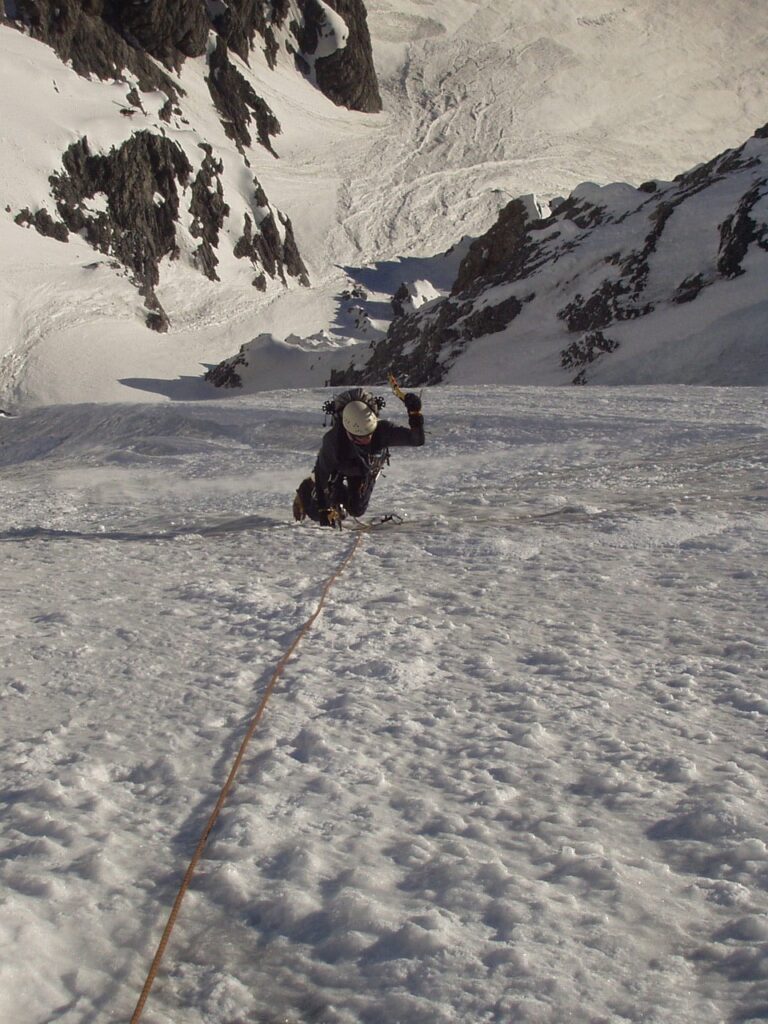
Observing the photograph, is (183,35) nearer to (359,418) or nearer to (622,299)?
(622,299)

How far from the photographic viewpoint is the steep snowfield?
3600cm

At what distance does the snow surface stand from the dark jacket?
730 mm

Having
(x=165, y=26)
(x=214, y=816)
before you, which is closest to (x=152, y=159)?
(x=165, y=26)

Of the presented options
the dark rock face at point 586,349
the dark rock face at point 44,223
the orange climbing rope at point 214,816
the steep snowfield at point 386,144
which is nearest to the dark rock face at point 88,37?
the steep snowfield at point 386,144

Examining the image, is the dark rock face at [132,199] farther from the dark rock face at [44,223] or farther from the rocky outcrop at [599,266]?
the rocky outcrop at [599,266]

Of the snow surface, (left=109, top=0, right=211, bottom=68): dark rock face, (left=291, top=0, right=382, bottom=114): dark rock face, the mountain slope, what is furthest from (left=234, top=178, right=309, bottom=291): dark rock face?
the snow surface

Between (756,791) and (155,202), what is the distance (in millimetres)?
45624

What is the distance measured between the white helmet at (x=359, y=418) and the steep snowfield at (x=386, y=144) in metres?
26.4

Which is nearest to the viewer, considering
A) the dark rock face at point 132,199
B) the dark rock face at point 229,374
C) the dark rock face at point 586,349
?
the dark rock face at point 586,349

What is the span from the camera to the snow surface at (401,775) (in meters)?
2.10

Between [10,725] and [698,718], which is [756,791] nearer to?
[698,718]

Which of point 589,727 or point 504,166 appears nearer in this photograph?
point 589,727

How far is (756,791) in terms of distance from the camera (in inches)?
108

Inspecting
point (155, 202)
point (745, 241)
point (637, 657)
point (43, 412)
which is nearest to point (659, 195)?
point (745, 241)
